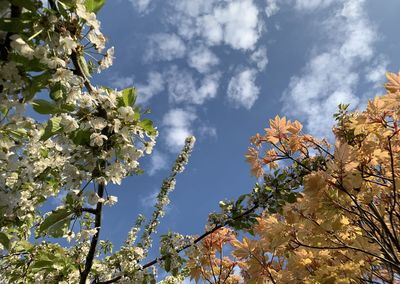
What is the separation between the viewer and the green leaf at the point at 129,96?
2242 millimetres

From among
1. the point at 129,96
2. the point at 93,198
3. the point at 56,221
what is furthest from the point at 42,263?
the point at 129,96

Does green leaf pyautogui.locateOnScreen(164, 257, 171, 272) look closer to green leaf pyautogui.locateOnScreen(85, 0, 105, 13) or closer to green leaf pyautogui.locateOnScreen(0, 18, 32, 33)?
green leaf pyautogui.locateOnScreen(85, 0, 105, 13)

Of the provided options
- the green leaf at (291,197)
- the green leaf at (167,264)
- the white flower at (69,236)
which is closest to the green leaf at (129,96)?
the white flower at (69,236)

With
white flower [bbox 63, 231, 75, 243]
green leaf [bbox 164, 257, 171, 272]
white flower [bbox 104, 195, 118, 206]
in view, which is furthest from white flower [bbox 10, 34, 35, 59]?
green leaf [bbox 164, 257, 171, 272]

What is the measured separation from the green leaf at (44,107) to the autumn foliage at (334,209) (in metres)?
2.18

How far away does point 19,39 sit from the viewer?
178cm

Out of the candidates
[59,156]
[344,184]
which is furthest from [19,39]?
[344,184]

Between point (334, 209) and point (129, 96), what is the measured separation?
6.71 feet

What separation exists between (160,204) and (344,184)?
6819 mm

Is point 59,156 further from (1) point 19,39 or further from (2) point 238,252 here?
(2) point 238,252

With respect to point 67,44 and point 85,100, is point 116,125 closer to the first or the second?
point 85,100

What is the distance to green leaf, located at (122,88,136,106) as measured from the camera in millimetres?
2242

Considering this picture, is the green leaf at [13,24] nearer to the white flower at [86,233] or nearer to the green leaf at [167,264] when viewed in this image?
the white flower at [86,233]

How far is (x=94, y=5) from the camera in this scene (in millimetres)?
2090
